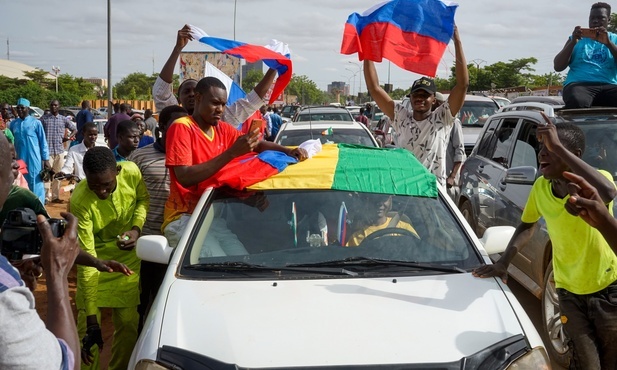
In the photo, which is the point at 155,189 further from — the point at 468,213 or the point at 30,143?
the point at 30,143

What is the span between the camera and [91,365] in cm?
426

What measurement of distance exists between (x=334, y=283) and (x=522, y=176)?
7.83 ft

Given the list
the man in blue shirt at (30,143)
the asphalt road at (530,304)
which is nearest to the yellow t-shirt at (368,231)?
the asphalt road at (530,304)

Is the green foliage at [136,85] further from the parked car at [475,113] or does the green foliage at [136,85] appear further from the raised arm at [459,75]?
the raised arm at [459,75]

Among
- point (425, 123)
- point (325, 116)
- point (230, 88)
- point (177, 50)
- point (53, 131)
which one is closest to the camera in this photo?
point (177, 50)

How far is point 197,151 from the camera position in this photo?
428 cm

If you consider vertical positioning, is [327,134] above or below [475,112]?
below

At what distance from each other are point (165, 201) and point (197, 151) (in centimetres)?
81

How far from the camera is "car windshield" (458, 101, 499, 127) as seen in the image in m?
13.8

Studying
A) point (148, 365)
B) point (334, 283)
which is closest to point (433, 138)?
point (334, 283)

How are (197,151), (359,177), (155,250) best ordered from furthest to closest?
(197,151), (359,177), (155,250)

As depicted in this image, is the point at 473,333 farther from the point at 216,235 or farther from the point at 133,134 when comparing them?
the point at 133,134

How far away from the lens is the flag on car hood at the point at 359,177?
386 centimetres

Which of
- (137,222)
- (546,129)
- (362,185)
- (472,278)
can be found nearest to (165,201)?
(137,222)
